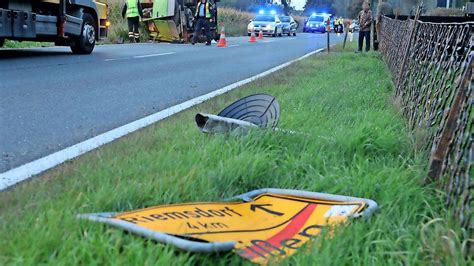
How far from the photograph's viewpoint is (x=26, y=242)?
219cm

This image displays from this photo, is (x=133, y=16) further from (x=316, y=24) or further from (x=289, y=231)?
(x=316, y=24)

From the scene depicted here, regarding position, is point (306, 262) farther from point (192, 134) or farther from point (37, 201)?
point (192, 134)

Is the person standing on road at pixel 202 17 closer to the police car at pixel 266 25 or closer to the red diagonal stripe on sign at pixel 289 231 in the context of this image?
the police car at pixel 266 25

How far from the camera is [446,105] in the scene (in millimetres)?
3379

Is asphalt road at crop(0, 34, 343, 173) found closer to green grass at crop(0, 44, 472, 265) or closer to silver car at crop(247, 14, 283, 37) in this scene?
green grass at crop(0, 44, 472, 265)

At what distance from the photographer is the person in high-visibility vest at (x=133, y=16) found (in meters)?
21.2

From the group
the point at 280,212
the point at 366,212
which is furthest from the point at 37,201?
the point at 366,212

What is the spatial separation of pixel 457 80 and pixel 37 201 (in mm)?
→ 2276

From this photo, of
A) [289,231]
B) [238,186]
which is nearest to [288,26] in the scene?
[238,186]

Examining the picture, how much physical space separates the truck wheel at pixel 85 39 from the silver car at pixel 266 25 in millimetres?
25071

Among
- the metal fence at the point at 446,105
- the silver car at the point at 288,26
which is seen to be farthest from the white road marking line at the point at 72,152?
the silver car at the point at 288,26

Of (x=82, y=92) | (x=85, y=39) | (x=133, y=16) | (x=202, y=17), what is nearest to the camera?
(x=82, y=92)

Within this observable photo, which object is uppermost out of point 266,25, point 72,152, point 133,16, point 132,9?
point 132,9

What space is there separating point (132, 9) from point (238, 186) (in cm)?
1904
